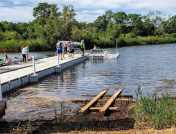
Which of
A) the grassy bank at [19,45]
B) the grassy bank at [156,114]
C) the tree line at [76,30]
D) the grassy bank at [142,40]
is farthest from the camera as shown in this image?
the grassy bank at [142,40]

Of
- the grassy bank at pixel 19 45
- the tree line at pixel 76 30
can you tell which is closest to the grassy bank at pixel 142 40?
the tree line at pixel 76 30

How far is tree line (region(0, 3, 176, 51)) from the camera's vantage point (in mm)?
77000

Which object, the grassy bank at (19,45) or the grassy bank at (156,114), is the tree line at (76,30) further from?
the grassy bank at (156,114)

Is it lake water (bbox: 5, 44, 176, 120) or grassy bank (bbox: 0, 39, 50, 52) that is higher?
grassy bank (bbox: 0, 39, 50, 52)

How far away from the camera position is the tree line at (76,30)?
3031 inches

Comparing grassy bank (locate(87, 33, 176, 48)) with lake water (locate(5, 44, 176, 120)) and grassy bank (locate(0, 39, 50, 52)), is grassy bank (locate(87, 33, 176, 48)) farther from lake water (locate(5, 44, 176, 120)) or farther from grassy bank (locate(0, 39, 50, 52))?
lake water (locate(5, 44, 176, 120))

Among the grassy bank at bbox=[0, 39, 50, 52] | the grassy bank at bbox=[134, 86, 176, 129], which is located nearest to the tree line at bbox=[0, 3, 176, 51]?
the grassy bank at bbox=[0, 39, 50, 52]

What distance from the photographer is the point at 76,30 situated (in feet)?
276

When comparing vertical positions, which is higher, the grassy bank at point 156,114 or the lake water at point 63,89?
the grassy bank at point 156,114

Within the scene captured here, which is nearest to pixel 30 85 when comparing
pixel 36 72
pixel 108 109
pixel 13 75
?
pixel 13 75

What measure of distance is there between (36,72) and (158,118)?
16.9 m

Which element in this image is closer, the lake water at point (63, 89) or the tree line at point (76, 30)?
the lake water at point (63, 89)

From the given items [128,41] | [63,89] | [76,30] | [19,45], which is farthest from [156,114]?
[128,41]

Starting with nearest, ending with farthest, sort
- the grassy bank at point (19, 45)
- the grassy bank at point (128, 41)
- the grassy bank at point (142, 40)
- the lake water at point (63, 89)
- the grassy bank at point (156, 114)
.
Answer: the grassy bank at point (156, 114)
the lake water at point (63, 89)
the grassy bank at point (19, 45)
the grassy bank at point (128, 41)
the grassy bank at point (142, 40)
